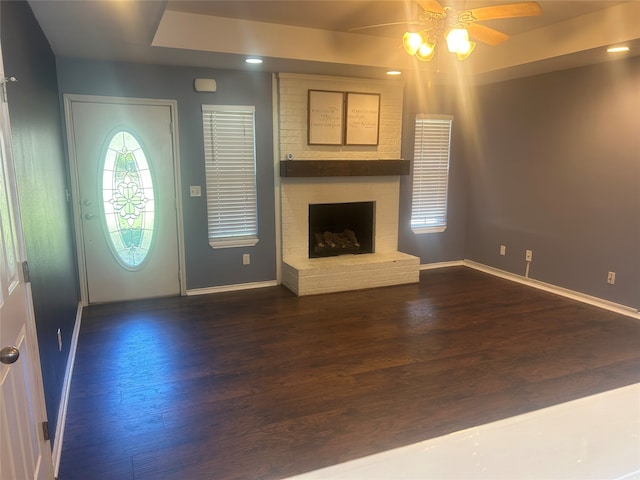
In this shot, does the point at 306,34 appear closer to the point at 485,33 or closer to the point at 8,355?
Result: the point at 485,33

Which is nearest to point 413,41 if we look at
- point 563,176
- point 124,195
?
point 563,176

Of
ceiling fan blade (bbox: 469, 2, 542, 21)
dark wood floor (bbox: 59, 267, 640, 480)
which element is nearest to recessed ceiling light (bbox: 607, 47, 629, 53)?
ceiling fan blade (bbox: 469, 2, 542, 21)

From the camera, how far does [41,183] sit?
8.36 feet

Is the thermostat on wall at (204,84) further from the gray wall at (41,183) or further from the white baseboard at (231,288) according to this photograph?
the white baseboard at (231,288)

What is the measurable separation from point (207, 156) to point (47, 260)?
2.35m

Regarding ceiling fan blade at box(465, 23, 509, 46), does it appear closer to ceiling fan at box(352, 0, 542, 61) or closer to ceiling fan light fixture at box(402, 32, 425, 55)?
ceiling fan at box(352, 0, 542, 61)

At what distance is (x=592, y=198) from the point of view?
14.5 feet

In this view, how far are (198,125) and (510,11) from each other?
3020mm

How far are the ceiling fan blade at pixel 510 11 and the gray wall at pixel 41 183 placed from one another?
263cm

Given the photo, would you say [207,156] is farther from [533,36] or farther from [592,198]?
[592,198]

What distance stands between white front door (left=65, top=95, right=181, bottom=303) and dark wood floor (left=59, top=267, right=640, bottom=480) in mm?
336

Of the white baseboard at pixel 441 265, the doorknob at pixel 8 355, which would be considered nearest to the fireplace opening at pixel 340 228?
the white baseboard at pixel 441 265

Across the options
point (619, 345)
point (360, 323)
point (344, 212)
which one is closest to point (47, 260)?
point (360, 323)

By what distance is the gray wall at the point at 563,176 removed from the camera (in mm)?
4108
